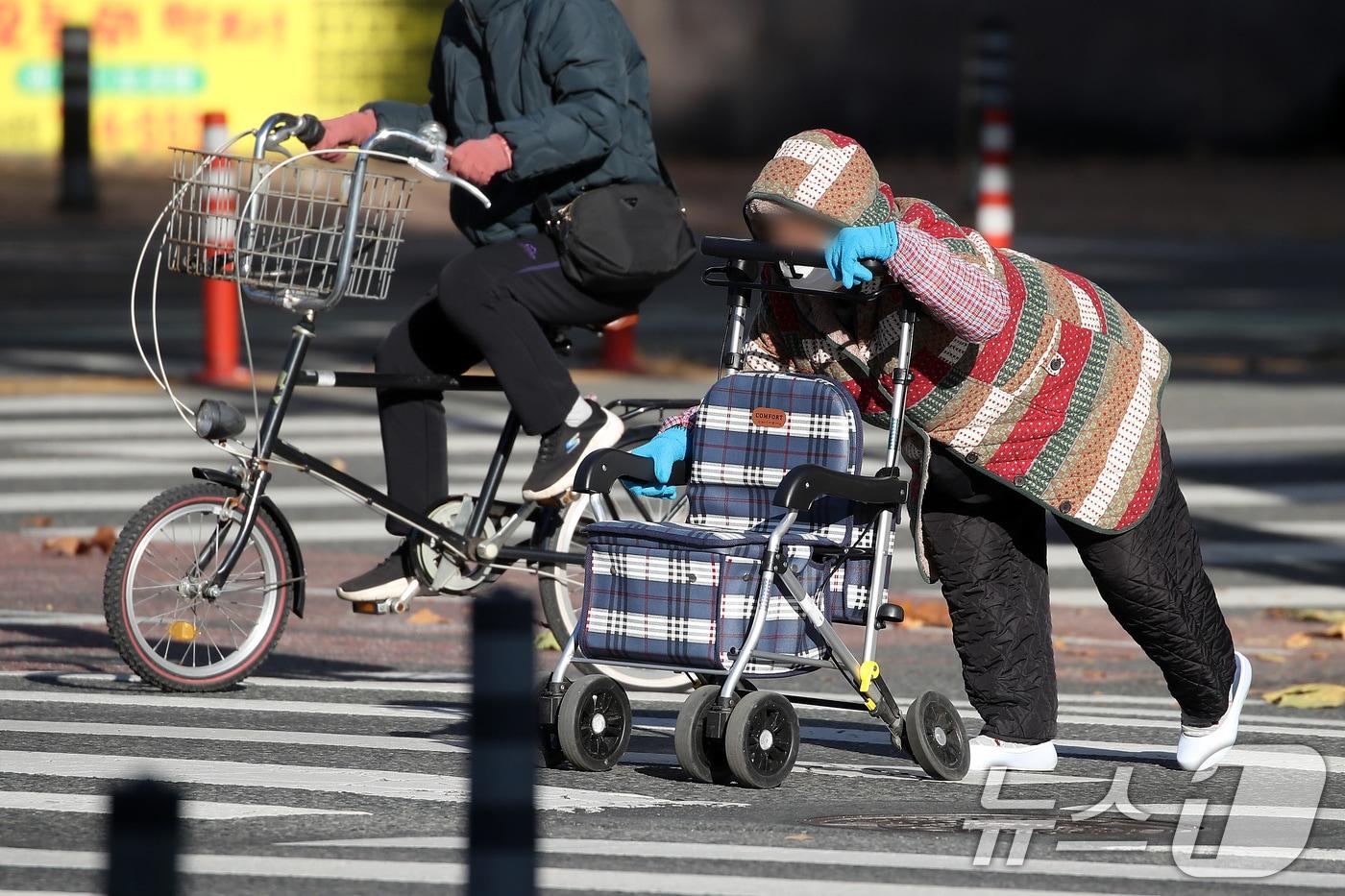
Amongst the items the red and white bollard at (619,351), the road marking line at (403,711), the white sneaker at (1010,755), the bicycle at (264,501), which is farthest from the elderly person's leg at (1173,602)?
the red and white bollard at (619,351)

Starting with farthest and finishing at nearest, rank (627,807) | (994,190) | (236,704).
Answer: (994,190), (236,704), (627,807)

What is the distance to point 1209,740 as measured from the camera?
19.9 feet

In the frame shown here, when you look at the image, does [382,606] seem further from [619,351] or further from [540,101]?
[619,351]

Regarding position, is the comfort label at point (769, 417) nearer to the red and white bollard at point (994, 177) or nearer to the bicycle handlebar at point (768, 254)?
the bicycle handlebar at point (768, 254)

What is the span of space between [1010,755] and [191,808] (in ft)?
6.45

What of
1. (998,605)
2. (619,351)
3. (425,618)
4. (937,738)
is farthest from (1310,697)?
(619,351)

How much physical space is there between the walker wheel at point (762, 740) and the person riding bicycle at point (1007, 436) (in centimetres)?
59

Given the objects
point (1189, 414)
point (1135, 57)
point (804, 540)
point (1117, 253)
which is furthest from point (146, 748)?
point (1135, 57)

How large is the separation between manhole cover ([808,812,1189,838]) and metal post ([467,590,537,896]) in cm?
214

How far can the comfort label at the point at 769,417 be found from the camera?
231 inches

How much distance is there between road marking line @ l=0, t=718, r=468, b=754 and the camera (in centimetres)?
608

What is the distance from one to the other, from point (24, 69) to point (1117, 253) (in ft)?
39.6

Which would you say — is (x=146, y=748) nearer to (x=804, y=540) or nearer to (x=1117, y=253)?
(x=804, y=540)

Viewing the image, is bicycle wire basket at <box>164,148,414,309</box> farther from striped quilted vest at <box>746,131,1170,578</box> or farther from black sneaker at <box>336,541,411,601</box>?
striped quilted vest at <box>746,131,1170,578</box>
